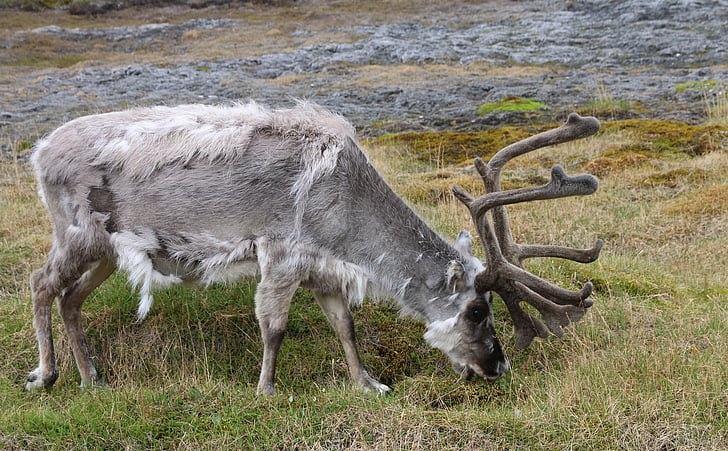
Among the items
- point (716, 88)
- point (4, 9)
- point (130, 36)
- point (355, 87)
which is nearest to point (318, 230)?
point (716, 88)

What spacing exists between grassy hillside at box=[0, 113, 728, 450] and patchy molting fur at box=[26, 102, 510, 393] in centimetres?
52

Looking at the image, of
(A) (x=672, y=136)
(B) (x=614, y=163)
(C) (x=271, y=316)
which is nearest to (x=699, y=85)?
(A) (x=672, y=136)

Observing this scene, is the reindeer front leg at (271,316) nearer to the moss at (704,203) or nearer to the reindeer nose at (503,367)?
the reindeer nose at (503,367)

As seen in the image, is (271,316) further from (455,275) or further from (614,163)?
(614,163)

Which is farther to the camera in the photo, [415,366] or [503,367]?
[415,366]

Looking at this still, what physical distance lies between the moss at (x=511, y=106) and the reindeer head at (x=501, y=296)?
14.2 meters

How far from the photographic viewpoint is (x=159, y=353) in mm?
7043

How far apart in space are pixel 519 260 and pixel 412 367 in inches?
55.0

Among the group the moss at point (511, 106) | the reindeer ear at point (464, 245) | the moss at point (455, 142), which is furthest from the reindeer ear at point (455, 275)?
the moss at point (511, 106)

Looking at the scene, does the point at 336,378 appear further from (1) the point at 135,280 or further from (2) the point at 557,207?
(2) the point at 557,207

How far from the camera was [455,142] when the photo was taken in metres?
17.1

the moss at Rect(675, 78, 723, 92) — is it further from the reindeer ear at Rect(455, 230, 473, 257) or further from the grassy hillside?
the reindeer ear at Rect(455, 230, 473, 257)

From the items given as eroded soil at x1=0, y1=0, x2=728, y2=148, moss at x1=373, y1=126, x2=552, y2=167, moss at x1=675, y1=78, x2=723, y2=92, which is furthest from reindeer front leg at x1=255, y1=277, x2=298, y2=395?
moss at x1=675, y1=78, x2=723, y2=92

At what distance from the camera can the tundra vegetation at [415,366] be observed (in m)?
5.27
